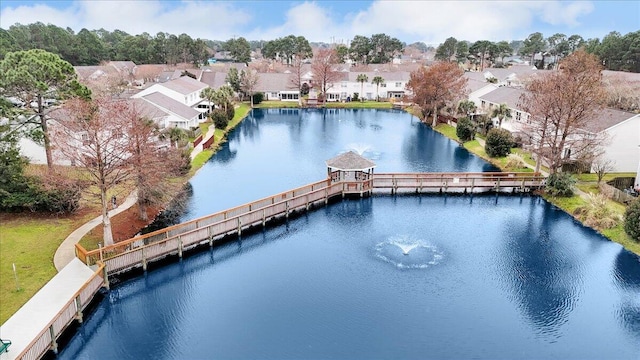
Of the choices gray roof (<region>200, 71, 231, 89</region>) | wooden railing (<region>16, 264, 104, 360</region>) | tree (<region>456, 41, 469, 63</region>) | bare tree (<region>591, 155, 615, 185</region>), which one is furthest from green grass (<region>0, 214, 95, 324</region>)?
tree (<region>456, 41, 469, 63</region>)

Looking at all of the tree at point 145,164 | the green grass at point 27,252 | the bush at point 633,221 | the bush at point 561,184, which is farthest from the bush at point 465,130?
the green grass at point 27,252

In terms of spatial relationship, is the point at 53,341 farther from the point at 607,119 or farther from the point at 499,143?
the point at 607,119

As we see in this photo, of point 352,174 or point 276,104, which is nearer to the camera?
point 352,174

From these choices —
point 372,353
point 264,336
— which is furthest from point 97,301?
point 372,353

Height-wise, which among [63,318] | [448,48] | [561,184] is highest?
[448,48]

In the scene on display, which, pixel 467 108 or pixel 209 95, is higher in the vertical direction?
pixel 209 95

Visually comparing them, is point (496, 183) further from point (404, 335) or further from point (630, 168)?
point (404, 335)

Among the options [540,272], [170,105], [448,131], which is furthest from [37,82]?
[448,131]
